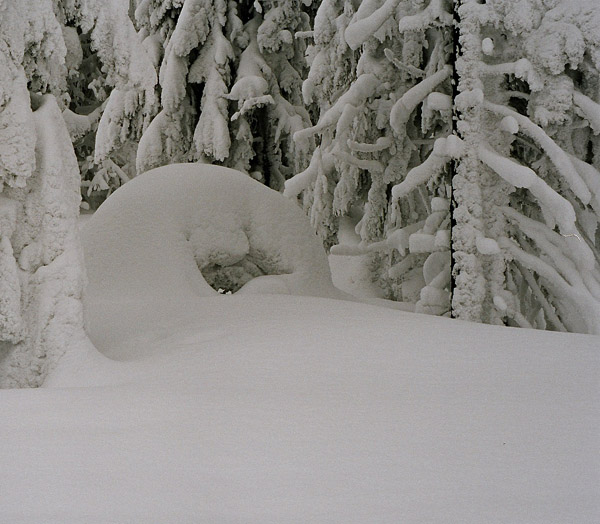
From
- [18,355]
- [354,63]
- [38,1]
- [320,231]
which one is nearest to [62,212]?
[18,355]

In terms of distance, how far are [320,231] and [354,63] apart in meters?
2.39

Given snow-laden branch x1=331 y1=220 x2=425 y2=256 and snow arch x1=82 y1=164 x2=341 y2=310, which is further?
snow-laden branch x1=331 y1=220 x2=425 y2=256

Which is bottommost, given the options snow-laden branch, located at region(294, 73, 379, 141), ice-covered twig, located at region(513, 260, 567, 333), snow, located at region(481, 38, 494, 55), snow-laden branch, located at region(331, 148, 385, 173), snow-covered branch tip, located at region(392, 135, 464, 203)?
ice-covered twig, located at region(513, 260, 567, 333)

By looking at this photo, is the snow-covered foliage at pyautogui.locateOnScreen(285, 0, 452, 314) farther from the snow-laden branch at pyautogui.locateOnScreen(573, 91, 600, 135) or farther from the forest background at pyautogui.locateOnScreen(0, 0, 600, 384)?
the snow-laden branch at pyautogui.locateOnScreen(573, 91, 600, 135)

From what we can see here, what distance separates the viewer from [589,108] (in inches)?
231

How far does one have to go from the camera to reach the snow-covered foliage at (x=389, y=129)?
6.96 metres

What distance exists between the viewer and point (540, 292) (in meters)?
6.41

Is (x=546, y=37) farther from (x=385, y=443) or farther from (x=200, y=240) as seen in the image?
(x=385, y=443)

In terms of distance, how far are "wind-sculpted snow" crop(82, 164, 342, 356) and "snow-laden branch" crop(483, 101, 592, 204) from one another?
264 centimetres

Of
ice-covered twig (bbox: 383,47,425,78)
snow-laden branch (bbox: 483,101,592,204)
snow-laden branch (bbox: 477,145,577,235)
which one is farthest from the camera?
ice-covered twig (bbox: 383,47,425,78)

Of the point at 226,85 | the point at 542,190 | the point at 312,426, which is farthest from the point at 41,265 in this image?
the point at 226,85

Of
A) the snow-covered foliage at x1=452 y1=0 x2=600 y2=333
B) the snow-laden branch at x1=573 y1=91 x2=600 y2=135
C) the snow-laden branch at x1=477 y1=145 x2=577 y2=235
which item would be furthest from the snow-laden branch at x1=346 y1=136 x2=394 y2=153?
the snow-laden branch at x1=573 y1=91 x2=600 y2=135

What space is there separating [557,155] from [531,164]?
3.07 feet

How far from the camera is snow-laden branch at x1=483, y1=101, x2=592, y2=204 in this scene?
224 inches
